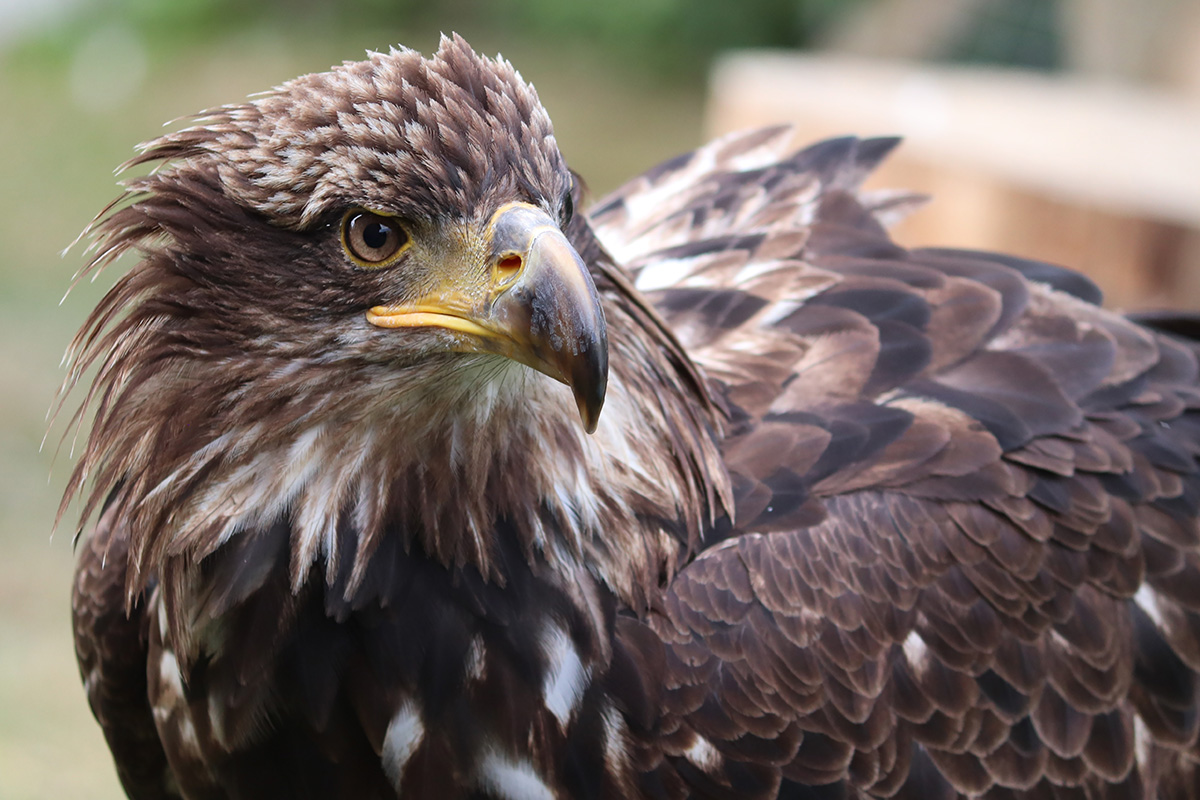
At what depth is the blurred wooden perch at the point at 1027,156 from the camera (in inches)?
198

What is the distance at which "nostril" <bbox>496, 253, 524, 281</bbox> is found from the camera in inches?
86.2

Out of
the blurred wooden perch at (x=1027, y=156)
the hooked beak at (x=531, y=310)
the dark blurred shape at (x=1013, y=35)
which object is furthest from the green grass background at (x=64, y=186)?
the blurred wooden perch at (x=1027, y=156)

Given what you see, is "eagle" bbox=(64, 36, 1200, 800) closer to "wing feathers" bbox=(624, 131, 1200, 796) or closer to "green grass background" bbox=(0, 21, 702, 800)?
"wing feathers" bbox=(624, 131, 1200, 796)

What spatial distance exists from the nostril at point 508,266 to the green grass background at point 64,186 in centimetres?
323

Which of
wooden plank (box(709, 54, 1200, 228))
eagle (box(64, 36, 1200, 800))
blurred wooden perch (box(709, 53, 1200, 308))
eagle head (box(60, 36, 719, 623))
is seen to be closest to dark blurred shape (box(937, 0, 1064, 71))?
wooden plank (box(709, 54, 1200, 228))

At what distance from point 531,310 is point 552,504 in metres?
0.53

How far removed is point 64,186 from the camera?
481 inches

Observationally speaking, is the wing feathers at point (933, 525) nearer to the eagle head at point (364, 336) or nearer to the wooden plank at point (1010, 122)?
the eagle head at point (364, 336)

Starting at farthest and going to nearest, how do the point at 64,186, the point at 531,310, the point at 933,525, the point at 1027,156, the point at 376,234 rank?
the point at 64,186, the point at 1027,156, the point at 933,525, the point at 376,234, the point at 531,310

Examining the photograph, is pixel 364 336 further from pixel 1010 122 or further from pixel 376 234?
pixel 1010 122

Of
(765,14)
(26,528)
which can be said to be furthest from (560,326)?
(765,14)

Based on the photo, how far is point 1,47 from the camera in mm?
15953

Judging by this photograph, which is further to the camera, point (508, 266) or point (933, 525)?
point (933, 525)

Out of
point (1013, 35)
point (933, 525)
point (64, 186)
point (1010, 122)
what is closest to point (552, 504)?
point (933, 525)
